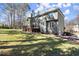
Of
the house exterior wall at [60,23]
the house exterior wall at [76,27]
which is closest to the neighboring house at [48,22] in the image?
the house exterior wall at [60,23]

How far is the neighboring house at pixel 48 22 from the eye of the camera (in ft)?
7.53

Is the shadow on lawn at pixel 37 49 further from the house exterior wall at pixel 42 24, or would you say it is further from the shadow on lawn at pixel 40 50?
the house exterior wall at pixel 42 24

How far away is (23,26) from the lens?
233cm

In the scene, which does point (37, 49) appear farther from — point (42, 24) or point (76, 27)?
point (76, 27)

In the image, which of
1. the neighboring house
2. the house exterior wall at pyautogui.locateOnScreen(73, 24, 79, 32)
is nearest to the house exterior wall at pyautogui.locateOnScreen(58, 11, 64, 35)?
the neighboring house

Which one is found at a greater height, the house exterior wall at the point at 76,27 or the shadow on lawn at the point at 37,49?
the house exterior wall at the point at 76,27

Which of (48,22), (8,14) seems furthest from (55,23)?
(8,14)

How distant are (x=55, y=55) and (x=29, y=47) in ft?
1.02

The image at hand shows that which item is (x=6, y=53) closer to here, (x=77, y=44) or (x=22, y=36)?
(x=22, y=36)

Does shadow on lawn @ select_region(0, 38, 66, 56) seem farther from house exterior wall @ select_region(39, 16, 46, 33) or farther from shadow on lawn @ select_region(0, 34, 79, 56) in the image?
house exterior wall @ select_region(39, 16, 46, 33)

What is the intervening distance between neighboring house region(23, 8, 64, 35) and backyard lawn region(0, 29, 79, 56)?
7 centimetres

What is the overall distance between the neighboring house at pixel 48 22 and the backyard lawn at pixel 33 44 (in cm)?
7

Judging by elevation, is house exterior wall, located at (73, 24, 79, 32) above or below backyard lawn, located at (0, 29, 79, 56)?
above

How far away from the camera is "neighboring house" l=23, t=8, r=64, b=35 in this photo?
2.29m
